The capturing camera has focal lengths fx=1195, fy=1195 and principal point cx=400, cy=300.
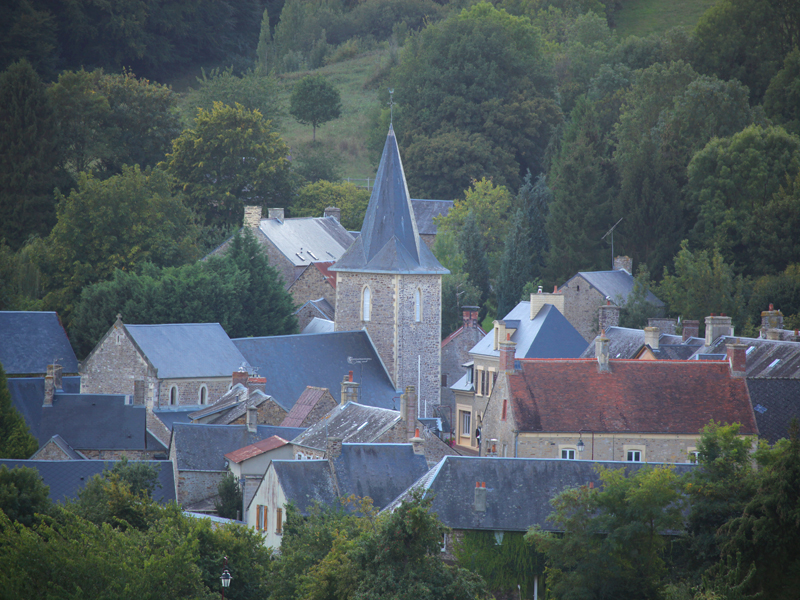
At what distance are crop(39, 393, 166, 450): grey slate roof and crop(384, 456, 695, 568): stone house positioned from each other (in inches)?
553

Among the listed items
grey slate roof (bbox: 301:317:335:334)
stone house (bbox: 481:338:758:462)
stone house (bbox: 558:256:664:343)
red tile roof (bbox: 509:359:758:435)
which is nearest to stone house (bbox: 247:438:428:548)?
stone house (bbox: 481:338:758:462)

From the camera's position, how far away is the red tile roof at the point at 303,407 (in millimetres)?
37750

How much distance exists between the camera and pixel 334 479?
30.3 metres

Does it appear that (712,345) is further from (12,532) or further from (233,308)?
(12,532)

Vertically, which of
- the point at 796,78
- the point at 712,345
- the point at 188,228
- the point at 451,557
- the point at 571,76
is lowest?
the point at 451,557

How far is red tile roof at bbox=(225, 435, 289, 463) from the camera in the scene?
35031mm

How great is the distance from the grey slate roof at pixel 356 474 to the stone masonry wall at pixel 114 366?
Answer: 1367 centimetres

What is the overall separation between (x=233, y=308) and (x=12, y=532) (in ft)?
95.4

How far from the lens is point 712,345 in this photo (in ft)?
129

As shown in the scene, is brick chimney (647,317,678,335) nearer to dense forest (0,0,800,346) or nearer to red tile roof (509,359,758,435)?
dense forest (0,0,800,346)

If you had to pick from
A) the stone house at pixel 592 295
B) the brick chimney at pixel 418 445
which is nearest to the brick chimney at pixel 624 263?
the stone house at pixel 592 295

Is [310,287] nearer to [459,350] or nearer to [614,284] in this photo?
Result: [459,350]

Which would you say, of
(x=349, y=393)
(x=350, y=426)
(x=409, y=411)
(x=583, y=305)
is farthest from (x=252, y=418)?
(x=583, y=305)

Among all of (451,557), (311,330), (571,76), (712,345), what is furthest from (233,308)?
(571,76)
